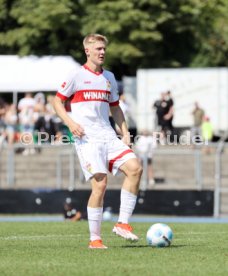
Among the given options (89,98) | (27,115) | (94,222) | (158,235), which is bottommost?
(158,235)

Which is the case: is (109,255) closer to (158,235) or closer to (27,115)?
(158,235)

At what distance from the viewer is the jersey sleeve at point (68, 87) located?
36.8ft

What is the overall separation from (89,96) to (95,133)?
0.40 metres

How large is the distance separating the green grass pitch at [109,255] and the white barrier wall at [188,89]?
854 inches

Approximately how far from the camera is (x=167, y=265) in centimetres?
953

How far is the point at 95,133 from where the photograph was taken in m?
11.2

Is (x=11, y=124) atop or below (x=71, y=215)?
atop

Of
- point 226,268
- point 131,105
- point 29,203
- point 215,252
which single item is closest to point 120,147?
point 215,252

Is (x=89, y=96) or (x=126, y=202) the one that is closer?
(x=89, y=96)

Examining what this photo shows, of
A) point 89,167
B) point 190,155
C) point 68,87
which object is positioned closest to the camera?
point 89,167

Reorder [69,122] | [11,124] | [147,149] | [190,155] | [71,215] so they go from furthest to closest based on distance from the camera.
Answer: [11,124], [147,149], [190,155], [71,215], [69,122]

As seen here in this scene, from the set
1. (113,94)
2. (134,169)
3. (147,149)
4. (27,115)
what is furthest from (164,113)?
(134,169)

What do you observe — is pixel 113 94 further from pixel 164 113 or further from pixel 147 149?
pixel 164 113

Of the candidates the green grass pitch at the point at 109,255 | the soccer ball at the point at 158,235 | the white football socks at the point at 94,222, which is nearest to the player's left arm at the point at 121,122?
the white football socks at the point at 94,222
